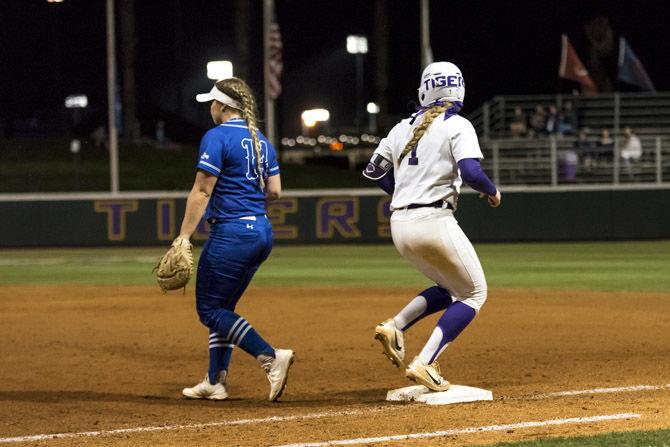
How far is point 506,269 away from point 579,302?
4.93 meters

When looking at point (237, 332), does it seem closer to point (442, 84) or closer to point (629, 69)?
point (442, 84)

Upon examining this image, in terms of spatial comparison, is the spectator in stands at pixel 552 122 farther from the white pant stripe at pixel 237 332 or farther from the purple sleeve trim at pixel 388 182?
the white pant stripe at pixel 237 332

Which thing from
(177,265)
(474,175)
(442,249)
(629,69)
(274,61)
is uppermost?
(629,69)

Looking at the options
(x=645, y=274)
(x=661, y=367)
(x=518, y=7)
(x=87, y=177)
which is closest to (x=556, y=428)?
(x=661, y=367)

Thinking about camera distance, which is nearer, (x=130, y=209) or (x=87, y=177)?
(x=130, y=209)

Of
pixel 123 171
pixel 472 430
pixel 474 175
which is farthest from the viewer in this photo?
pixel 123 171

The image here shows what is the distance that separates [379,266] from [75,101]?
41.5 m

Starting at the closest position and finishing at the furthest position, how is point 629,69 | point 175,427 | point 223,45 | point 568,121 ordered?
point 175,427, point 568,121, point 629,69, point 223,45

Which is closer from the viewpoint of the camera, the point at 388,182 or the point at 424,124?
the point at 424,124

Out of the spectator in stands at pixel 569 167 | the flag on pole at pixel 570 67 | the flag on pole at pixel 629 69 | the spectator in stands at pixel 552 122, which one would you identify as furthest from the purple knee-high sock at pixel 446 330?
the flag on pole at pixel 629 69

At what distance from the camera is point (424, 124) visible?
6445 mm

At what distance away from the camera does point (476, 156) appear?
631 cm

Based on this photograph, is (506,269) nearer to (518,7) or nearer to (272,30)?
(272,30)

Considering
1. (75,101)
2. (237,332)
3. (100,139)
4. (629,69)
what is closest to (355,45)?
(75,101)
